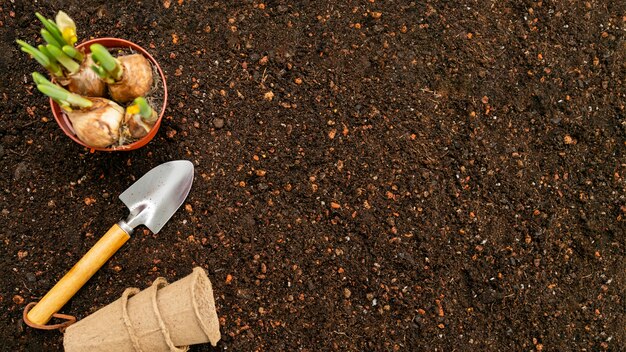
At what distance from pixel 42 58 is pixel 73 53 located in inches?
2.4

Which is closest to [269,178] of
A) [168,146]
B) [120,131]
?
[168,146]

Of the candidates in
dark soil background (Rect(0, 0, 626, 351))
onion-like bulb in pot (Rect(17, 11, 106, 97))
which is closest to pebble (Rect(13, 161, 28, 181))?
dark soil background (Rect(0, 0, 626, 351))

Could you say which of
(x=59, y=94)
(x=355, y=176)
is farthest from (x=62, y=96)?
(x=355, y=176)

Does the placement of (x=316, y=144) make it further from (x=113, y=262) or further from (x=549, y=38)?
(x=549, y=38)

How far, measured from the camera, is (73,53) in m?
1.08

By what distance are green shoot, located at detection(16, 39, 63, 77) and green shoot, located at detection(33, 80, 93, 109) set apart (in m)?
0.04

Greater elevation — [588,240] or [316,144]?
[316,144]

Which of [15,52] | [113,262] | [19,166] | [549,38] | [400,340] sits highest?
[549,38]

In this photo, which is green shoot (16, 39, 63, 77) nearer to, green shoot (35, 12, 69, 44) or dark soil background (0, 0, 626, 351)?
green shoot (35, 12, 69, 44)

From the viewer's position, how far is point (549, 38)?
149 cm

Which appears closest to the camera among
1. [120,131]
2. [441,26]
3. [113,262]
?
[120,131]

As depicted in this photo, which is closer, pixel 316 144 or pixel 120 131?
pixel 120 131

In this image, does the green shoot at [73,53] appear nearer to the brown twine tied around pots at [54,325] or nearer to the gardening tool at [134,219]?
the gardening tool at [134,219]

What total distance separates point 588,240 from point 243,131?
1.00 meters
